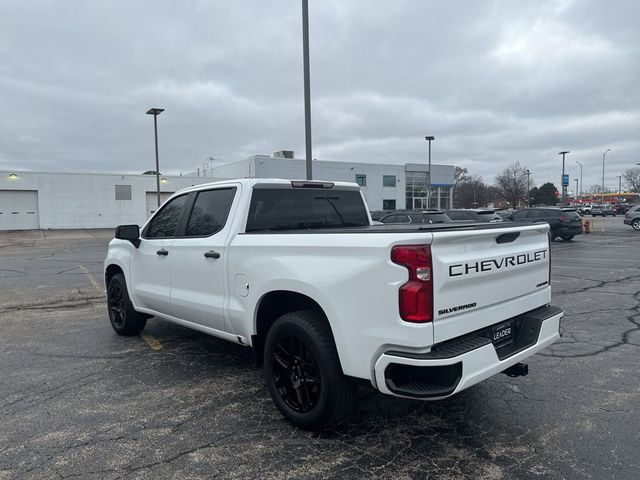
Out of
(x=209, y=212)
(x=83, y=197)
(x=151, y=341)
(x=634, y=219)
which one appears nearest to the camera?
(x=209, y=212)

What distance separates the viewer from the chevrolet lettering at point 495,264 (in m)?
3.00

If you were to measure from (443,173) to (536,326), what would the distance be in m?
60.5

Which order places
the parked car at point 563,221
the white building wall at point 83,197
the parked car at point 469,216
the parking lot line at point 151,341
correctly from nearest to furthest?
the parking lot line at point 151,341, the parked car at point 469,216, the parked car at point 563,221, the white building wall at point 83,197

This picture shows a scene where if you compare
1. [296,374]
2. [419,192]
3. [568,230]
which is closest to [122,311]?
[296,374]

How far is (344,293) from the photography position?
314 cm

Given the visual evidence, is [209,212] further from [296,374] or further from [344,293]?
[344,293]

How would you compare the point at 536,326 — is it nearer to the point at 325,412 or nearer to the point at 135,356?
the point at 325,412

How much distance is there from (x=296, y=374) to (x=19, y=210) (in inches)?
1705

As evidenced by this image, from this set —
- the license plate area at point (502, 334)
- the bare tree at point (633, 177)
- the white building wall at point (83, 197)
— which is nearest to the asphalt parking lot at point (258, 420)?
the license plate area at point (502, 334)

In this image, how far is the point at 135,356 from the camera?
5473 mm

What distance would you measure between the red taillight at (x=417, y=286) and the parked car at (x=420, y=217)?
11.7 metres

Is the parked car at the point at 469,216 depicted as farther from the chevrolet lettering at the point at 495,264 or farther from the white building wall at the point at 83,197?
the white building wall at the point at 83,197

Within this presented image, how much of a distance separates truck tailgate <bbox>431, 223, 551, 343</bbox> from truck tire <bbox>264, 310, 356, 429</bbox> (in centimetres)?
79

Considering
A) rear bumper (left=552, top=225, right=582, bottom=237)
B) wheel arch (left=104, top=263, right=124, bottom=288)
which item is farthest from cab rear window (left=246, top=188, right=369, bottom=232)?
rear bumper (left=552, top=225, right=582, bottom=237)
